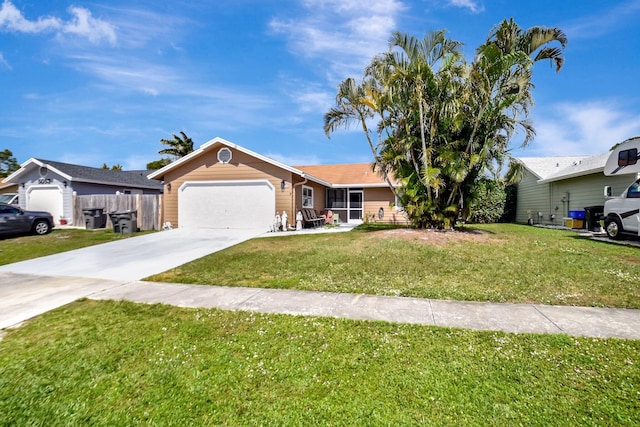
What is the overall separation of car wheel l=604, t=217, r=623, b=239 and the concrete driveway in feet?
48.3

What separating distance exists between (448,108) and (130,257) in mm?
12044

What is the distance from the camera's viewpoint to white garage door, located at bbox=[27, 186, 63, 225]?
1844 cm

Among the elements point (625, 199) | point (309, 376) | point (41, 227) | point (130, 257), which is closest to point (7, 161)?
point (41, 227)

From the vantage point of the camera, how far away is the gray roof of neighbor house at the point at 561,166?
50.0 ft

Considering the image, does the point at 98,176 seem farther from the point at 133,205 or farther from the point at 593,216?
the point at 593,216

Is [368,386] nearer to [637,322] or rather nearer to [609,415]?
[609,415]

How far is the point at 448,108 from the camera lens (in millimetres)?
10609

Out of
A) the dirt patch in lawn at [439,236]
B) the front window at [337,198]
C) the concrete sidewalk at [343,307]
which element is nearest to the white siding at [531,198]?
the dirt patch in lawn at [439,236]

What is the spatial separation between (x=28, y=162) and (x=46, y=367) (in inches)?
875

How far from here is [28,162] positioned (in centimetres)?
1812

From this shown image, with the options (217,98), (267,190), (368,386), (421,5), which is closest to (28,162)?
(217,98)

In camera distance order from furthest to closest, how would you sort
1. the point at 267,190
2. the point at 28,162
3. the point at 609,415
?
1. the point at 28,162
2. the point at 267,190
3. the point at 609,415

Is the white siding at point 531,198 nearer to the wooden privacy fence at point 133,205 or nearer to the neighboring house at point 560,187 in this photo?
the neighboring house at point 560,187

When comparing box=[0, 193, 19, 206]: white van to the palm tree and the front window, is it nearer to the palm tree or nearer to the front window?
the palm tree
